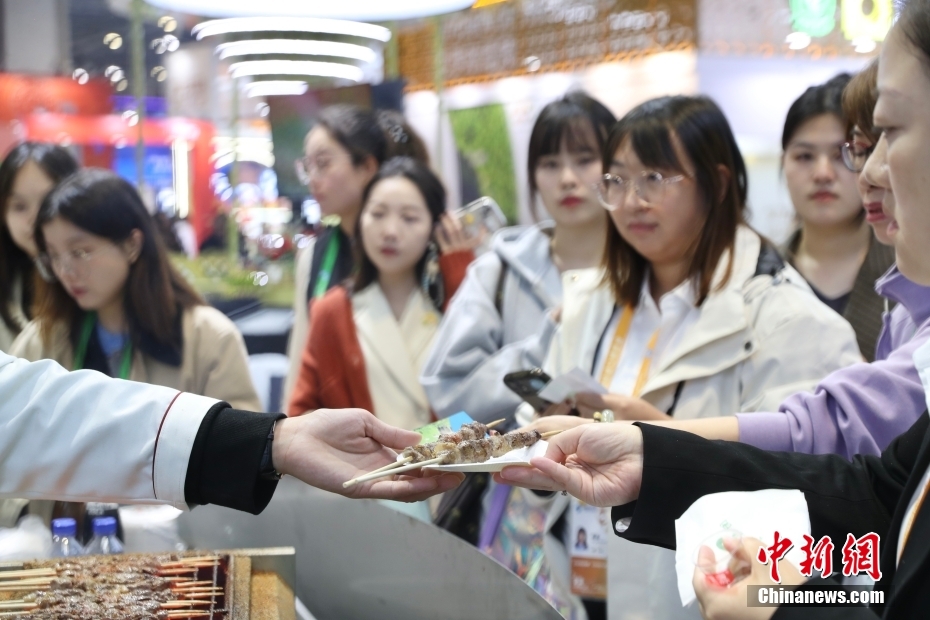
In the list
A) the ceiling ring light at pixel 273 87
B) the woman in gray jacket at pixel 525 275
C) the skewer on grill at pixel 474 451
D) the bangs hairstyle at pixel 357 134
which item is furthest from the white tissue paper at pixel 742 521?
the ceiling ring light at pixel 273 87

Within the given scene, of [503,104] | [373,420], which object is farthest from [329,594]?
[503,104]

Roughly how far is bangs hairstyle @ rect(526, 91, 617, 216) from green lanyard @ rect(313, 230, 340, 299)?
1251mm

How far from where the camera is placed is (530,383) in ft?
7.91

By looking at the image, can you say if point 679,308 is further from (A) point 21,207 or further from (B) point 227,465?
(A) point 21,207

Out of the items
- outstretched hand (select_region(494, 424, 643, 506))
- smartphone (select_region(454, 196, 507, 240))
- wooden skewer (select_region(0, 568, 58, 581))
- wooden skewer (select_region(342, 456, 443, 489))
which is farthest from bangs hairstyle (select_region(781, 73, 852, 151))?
wooden skewer (select_region(0, 568, 58, 581))

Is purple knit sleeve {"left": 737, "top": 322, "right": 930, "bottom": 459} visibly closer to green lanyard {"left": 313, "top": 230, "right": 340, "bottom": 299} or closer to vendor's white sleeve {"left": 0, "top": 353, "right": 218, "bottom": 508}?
vendor's white sleeve {"left": 0, "top": 353, "right": 218, "bottom": 508}

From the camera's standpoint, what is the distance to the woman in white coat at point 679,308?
2271 millimetres

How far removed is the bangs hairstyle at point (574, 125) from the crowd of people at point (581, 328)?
0.03 ft

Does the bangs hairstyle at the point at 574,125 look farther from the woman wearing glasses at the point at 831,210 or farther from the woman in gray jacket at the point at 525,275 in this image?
the woman wearing glasses at the point at 831,210

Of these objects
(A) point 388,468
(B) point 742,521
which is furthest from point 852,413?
(A) point 388,468

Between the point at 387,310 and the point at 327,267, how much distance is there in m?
0.75

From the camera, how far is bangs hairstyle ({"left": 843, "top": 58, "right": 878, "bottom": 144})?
81.7 inches

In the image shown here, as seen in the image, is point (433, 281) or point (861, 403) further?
point (433, 281)

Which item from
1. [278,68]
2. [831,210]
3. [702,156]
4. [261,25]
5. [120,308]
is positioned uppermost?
[261,25]
